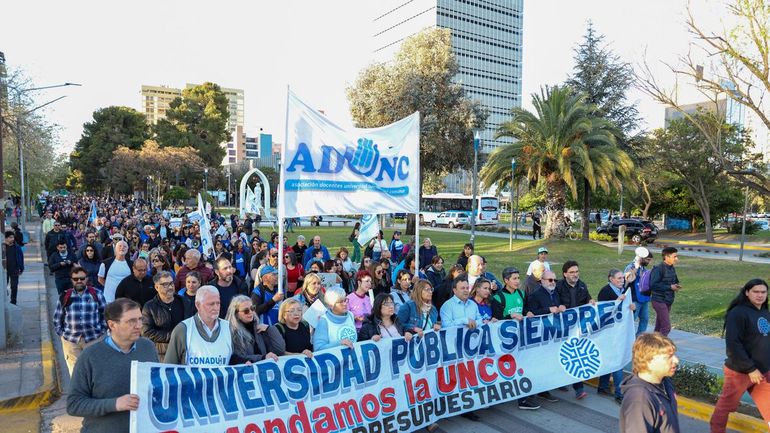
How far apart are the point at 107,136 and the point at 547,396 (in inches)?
3250

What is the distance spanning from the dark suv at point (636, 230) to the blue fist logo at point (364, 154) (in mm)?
28913

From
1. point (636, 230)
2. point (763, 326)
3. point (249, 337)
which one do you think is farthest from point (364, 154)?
point (636, 230)

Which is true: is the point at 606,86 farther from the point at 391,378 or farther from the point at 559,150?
the point at 391,378

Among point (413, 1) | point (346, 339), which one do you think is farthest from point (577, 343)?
point (413, 1)

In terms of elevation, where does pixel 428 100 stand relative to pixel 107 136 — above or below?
below

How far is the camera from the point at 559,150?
2642 centimetres

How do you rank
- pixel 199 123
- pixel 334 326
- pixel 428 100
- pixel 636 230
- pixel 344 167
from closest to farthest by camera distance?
pixel 334 326, pixel 344 167, pixel 428 100, pixel 636 230, pixel 199 123

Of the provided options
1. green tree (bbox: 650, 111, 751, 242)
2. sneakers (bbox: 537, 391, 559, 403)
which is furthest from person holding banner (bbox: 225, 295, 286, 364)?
green tree (bbox: 650, 111, 751, 242)

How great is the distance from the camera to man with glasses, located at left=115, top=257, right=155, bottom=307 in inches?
278

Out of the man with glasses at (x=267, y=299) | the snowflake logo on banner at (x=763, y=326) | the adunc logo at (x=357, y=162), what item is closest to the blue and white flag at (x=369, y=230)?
the adunc logo at (x=357, y=162)

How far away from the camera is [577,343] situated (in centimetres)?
689

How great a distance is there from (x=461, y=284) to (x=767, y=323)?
2.89m

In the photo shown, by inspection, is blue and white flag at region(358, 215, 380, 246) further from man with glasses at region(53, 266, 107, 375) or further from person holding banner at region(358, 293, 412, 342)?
man with glasses at region(53, 266, 107, 375)

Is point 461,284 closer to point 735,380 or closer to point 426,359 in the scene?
point 426,359
